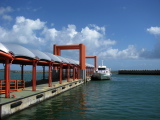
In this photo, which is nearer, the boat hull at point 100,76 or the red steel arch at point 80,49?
the red steel arch at point 80,49

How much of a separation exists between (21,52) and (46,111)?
577cm

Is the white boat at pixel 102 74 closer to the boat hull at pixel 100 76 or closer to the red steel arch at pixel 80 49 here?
the boat hull at pixel 100 76

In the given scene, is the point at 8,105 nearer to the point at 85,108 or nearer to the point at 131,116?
A: the point at 85,108

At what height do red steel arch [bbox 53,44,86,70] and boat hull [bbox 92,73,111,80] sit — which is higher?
A: red steel arch [bbox 53,44,86,70]

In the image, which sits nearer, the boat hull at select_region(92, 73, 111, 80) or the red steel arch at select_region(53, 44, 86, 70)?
the red steel arch at select_region(53, 44, 86, 70)

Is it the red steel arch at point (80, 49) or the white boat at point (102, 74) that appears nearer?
the red steel arch at point (80, 49)

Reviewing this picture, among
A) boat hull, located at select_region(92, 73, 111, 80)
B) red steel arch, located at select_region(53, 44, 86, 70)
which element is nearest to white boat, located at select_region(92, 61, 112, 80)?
boat hull, located at select_region(92, 73, 111, 80)

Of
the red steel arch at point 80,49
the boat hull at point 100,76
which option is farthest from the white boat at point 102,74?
the red steel arch at point 80,49

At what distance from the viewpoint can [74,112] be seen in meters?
14.1

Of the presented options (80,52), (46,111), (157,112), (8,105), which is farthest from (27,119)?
(80,52)

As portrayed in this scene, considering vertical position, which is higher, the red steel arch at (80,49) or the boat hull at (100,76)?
the red steel arch at (80,49)

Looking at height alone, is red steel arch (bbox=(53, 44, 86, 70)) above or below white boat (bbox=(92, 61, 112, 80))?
above

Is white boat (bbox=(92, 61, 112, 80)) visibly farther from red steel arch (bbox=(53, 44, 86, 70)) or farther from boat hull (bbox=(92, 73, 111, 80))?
red steel arch (bbox=(53, 44, 86, 70))

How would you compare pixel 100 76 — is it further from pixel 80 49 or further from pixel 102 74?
pixel 80 49
